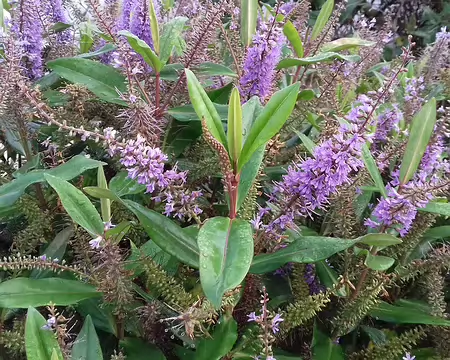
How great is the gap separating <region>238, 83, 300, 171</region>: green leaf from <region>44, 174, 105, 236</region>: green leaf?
0.20 meters

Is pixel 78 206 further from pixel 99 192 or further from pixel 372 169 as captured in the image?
pixel 372 169

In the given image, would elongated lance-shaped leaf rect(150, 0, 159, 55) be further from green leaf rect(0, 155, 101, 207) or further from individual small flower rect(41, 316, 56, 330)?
individual small flower rect(41, 316, 56, 330)

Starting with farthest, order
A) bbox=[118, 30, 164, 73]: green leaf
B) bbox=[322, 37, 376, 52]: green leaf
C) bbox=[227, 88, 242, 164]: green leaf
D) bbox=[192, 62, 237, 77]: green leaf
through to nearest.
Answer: bbox=[322, 37, 376, 52]: green leaf, bbox=[192, 62, 237, 77]: green leaf, bbox=[118, 30, 164, 73]: green leaf, bbox=[227, 88, 242, 164]: green leaf

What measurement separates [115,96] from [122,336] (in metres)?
0.37

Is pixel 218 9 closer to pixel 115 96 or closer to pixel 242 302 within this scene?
pixel 115 96

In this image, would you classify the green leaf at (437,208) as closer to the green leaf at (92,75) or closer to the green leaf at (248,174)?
the green leaf at (248,174)

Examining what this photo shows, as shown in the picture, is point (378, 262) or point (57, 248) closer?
point (378, 262)

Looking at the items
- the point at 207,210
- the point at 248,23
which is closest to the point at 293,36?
the point at 248,23

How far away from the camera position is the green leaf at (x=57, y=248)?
84 cm

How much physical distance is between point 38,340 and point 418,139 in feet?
1.89

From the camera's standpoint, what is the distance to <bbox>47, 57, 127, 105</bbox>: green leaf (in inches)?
35.0

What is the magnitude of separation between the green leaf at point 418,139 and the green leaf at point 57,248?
0.51m

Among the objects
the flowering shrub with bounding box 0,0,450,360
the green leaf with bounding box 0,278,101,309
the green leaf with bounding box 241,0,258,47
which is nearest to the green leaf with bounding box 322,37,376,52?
the flowering shrub with bounding box 0,0,450,360

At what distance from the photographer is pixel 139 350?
76 centimetres
